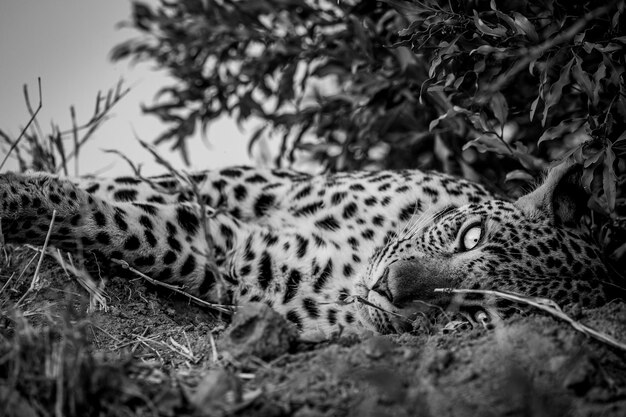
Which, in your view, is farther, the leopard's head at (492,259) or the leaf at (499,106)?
the leaf at (499,106)

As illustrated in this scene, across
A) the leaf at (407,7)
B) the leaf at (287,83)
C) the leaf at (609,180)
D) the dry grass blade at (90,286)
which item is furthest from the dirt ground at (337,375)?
the leaf at (287,83)

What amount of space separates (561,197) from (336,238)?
1287mm

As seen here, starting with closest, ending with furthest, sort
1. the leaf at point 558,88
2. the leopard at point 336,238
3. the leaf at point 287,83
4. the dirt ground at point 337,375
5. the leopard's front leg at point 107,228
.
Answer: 1. the dirt ground at point 337,375
2. the leopard at point 336,238
3. the leaf at point 558,88
4. the leopard's front leg at point 107,228
5. the leaf at point 287,83

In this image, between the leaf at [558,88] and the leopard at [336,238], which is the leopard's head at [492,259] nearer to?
the leopard at [336,238]

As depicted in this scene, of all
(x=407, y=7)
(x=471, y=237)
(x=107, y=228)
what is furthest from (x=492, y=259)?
(x=107, y=228)

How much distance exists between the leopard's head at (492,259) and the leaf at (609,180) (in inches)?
10.9

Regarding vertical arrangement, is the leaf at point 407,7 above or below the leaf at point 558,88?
above

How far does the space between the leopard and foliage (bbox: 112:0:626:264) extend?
362 millimetres

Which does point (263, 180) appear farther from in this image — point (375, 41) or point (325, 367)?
point (325, 367)

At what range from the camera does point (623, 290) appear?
2969 mm

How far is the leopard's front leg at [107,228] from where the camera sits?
10.9 feet

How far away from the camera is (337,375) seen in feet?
7.10

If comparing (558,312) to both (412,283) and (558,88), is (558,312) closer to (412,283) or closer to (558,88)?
(412,283)

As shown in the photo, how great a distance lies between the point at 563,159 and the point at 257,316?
191 centimetres
